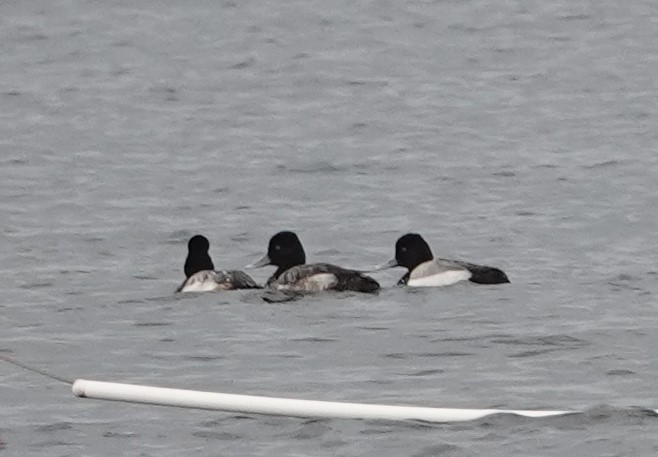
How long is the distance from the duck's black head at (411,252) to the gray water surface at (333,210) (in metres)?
0.56

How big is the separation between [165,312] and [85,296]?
834 millimetres

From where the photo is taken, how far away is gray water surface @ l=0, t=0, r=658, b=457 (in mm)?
13516

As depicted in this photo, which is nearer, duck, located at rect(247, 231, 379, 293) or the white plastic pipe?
the white plastic pipe

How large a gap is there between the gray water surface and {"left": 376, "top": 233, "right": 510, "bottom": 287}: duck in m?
0.14

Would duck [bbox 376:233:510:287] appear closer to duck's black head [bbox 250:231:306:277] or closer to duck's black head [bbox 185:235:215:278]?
duck's black head [bbox 250:231:306:277]

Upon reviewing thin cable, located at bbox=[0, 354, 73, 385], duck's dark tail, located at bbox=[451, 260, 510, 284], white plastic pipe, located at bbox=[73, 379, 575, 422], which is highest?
thin cable, located at bbox=[0, 354, 73, 385]

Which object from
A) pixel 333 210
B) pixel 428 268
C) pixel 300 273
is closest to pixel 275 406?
pixel 300 273

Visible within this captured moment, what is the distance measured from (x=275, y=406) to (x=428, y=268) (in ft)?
18.0

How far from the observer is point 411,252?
1855 centimetres

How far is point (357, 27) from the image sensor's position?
32875 millimetres

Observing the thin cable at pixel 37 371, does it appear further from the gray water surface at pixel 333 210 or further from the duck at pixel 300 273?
the duck at pixel 300 273

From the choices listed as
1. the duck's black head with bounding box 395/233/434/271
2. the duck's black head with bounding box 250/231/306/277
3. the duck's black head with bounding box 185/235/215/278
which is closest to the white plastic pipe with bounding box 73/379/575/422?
the duck's black head with bounding box 185/235/215/278

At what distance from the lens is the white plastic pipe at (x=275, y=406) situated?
42.3 feet

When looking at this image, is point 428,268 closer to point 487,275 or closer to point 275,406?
point 487,275
